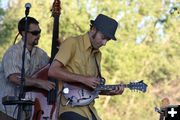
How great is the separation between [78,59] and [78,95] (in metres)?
0.39

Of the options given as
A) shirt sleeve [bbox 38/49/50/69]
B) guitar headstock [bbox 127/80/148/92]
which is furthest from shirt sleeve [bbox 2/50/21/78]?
guitar headstock [bbox 127/80/148/92]

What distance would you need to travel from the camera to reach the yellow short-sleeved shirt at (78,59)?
4797 mm

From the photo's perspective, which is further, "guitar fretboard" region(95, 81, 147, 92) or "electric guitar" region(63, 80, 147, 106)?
"guitar fretboard" region(95, 81, 147, 92)

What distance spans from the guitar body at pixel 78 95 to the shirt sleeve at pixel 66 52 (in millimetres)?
290

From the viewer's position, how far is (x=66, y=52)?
15.8 ft

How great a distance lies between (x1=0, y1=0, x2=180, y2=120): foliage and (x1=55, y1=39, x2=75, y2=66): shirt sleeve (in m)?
11.6

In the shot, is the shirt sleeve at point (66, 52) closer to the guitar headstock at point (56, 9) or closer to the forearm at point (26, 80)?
the forearm at point (26, 80)

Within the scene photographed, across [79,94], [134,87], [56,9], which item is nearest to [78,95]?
[79,94]

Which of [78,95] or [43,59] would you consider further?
[43,59]

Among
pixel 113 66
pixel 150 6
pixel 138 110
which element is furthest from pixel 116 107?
pixel 150 6

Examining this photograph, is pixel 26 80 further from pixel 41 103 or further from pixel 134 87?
pixel 134 87

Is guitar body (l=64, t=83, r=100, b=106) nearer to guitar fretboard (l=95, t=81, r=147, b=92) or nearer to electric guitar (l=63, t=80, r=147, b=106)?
electric guitar (l=63, t=80, r=147, b=106)

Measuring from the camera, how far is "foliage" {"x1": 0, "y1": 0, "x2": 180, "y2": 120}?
1745 cm

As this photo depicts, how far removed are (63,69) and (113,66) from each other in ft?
45.0
